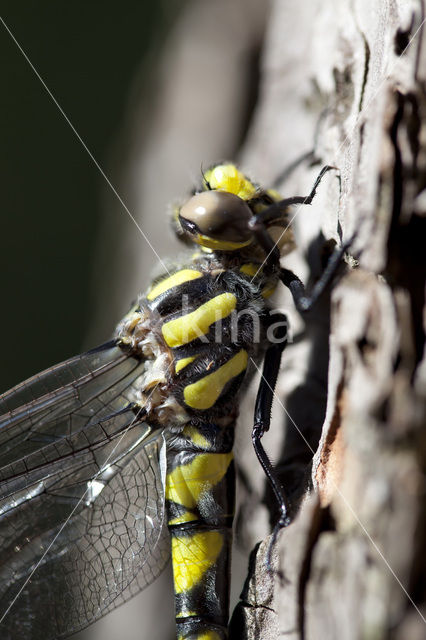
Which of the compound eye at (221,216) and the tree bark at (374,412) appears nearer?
the tree bark at (374,412)

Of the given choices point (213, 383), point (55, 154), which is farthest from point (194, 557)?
point (55, 154)

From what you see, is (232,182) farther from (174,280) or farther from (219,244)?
(174,280)

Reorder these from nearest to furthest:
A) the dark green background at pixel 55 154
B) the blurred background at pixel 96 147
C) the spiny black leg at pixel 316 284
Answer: the spiny black leg at pixel 316 284 < the blurred background at pixel 96 147 < the dark green background at pixel 55 154

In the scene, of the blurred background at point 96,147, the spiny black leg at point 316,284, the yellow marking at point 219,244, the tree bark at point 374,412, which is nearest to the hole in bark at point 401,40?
the tree bark at point 374,412

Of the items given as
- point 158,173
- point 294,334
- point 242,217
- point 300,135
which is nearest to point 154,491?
point 294,334

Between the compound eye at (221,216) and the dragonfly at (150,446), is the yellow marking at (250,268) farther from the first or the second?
the compound eye at (221,216)

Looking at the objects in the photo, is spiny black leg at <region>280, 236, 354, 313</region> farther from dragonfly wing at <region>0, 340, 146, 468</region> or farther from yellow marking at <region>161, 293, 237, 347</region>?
dragonfly wing at <region>0, 340, 146, 468</region>
